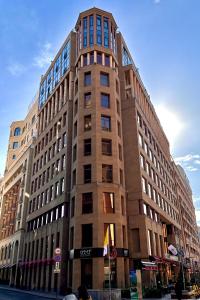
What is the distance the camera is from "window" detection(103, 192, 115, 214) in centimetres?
3666

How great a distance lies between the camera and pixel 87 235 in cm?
3553

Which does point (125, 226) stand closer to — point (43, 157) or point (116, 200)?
point (116, 200)

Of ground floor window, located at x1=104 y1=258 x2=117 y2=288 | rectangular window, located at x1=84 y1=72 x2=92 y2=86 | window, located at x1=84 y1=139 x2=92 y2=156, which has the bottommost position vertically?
ground floor window, located at x1=104 y1=258 x2=117 y2=288

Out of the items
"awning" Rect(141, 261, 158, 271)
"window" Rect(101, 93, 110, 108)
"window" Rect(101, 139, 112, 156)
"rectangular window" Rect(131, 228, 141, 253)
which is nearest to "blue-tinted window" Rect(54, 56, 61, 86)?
"window" Rect(101, 93, 110, 108)

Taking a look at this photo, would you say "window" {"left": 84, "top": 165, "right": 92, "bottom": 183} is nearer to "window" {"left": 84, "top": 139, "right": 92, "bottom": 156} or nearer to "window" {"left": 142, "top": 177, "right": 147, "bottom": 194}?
"window" {"left": 84, "top": 139, "right": 92, "bottom": 156}

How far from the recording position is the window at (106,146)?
40500 mm

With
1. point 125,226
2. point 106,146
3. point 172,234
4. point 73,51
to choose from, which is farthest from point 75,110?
point 172,234

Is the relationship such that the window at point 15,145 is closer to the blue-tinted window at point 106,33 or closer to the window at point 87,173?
the blue-tinted window at point 106,33

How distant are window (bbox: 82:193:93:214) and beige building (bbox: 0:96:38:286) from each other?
2765cm

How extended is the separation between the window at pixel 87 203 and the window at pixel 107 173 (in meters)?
3.03

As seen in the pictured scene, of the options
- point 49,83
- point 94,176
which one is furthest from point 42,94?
point 94,176

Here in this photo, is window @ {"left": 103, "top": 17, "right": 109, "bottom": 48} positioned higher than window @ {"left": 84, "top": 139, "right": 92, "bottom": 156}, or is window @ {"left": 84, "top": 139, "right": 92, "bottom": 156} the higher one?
window @ {"left": 103, "top": 17, "right": 109, "bottom": 48}

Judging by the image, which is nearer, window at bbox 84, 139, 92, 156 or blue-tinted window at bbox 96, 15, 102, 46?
window at bbox 84, 139, 92, 156

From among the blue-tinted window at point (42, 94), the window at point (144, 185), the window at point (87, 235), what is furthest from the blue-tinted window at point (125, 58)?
the window at point (87, 235)
